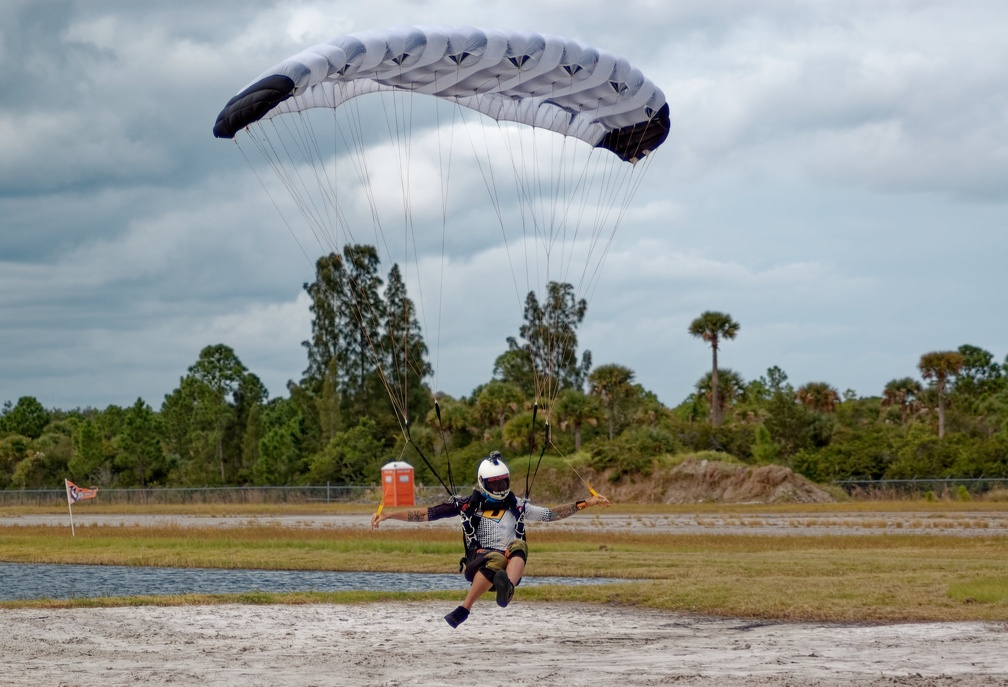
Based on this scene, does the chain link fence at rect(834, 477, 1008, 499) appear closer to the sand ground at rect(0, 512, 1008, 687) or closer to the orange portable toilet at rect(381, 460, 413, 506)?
the orange portable toilet at rect(381, 460, 413, 506)

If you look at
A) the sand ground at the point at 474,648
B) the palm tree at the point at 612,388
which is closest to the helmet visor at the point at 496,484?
the sand ground at the point at 474,648

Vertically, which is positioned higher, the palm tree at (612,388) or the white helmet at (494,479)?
the palm tree at (612,388)

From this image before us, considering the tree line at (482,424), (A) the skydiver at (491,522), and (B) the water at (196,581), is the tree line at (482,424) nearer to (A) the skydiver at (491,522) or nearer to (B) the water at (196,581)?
(B) the water at (196,581)

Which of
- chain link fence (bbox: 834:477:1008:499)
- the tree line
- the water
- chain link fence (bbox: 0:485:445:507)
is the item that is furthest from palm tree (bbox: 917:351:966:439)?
the water

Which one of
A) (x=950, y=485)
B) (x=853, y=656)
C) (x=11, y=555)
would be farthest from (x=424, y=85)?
(x=950, y=485)

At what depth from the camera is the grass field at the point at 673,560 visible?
68.6 feet

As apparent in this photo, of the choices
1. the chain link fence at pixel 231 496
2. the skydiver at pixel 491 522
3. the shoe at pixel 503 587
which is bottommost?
the chain link fence at pixel 231 496

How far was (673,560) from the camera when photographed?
2994 cm

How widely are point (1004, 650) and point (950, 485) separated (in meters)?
51.1

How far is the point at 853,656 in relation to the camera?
51.2 ft

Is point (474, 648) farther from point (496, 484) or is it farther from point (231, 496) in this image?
point (231, 496)

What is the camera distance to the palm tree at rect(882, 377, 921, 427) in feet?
343

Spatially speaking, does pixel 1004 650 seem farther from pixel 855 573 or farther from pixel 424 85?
pixel 424 85

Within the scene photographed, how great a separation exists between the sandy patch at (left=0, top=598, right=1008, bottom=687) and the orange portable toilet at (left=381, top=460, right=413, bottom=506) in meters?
44.4
